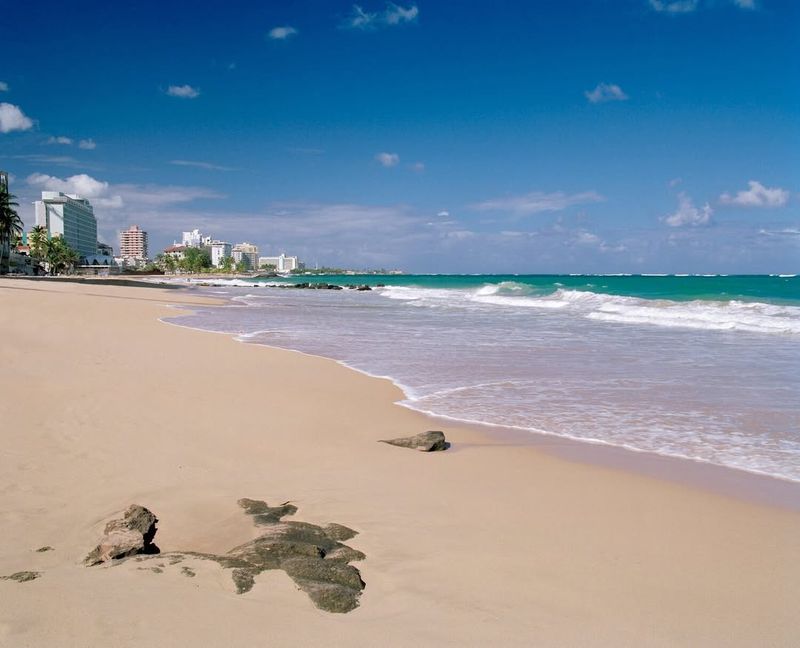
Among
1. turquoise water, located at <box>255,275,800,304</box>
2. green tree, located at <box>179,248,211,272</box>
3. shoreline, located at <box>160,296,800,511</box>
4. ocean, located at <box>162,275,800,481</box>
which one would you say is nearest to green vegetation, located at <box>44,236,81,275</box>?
turquoise water, located at <box>255,275,800,304</box>

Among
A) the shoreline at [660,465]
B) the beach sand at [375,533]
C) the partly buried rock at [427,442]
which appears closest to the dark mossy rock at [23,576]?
the beach sand at [375,533]

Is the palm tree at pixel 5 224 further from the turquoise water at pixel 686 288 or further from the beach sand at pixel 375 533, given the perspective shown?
the beach sand at pixel 375 533

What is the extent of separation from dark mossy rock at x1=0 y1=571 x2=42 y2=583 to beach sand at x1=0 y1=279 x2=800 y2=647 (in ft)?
0.19

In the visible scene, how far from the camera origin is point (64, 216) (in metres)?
169

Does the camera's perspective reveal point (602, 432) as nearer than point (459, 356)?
Yes

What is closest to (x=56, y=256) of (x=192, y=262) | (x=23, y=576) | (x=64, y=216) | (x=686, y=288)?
(x=192, y=262)

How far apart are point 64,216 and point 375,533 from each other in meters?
193

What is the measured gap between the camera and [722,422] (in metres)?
7.50

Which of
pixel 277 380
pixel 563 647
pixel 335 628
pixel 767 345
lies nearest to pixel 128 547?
pixel 335 628

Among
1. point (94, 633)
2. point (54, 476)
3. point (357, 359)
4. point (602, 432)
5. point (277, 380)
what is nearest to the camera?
point (94, 633)

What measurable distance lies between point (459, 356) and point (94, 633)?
36.5 ft

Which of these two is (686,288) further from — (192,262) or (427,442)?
(192,262)

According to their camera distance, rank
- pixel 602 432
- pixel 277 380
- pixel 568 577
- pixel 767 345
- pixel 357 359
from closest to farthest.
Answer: pixel 568 577 < pixel 602 432 < pixel 277 380 < pixel 357 359 < pixel 767 345

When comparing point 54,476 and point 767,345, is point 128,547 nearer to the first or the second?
point 54,476
